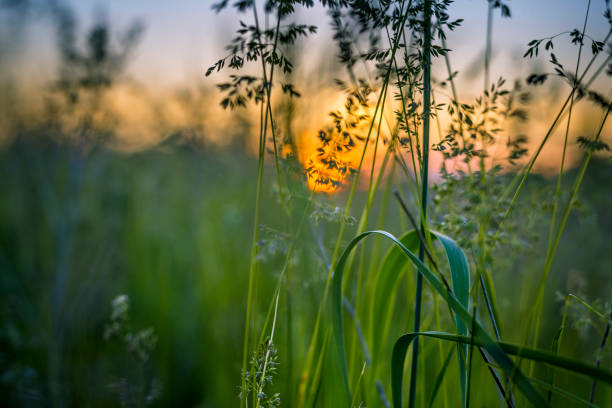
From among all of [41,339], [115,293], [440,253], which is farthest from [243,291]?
[440,253]

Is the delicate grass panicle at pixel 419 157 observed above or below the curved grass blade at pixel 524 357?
above

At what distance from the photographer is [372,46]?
75 cm

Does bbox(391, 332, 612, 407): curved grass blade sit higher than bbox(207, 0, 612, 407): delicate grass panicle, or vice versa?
bbox(207, 0, 612, 407): delicate grass panicle

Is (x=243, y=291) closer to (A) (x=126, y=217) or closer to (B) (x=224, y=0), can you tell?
(A) (x=126, y=217)

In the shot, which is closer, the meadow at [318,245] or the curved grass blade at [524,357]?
the curved grass blade at [524,357]

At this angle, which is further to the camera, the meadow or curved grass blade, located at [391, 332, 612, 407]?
the meadow

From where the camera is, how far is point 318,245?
3.29 feet

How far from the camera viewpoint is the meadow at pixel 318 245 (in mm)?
592

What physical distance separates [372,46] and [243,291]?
1.47 metres

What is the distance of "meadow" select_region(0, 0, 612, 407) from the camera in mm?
592

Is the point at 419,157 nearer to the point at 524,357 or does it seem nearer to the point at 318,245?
the point at 524,357

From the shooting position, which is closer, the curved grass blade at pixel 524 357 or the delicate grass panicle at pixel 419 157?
the curved grass blade at pixel 524 357

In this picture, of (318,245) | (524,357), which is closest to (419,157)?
(524,357)

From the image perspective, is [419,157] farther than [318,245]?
No
